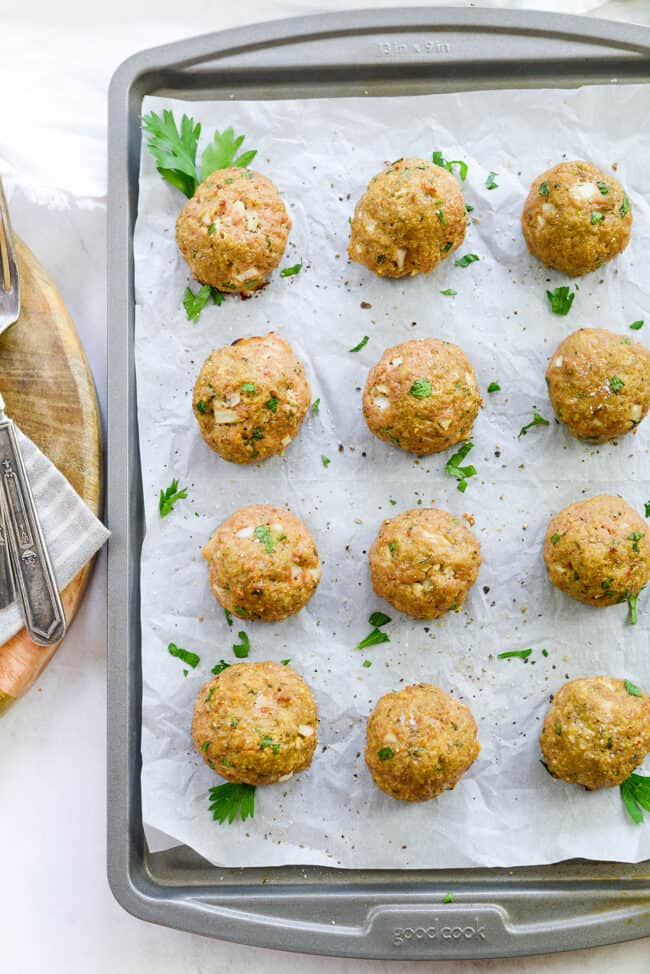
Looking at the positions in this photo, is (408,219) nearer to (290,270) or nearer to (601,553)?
(290,270)

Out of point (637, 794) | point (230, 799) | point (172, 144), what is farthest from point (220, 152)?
point (637, 794)

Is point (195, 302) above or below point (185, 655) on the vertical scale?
above

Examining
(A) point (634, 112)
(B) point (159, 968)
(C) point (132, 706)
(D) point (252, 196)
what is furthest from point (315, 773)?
(A) point (634, 112)

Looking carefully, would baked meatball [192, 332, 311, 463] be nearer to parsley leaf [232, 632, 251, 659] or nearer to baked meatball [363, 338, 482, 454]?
baked meatball [363, 338, 482, 454]

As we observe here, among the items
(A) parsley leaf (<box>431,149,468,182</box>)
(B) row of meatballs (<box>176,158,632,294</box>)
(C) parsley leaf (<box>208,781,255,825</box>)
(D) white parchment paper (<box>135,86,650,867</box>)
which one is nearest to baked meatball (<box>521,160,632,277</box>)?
(B) row of meatballs (<box>176,158,632,294</box>)

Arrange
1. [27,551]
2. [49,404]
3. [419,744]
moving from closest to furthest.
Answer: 1. [419,744]
2. [27,551]
3. [49,404]

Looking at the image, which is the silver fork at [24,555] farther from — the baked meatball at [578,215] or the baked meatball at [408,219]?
the baked meatball at [578,215]
